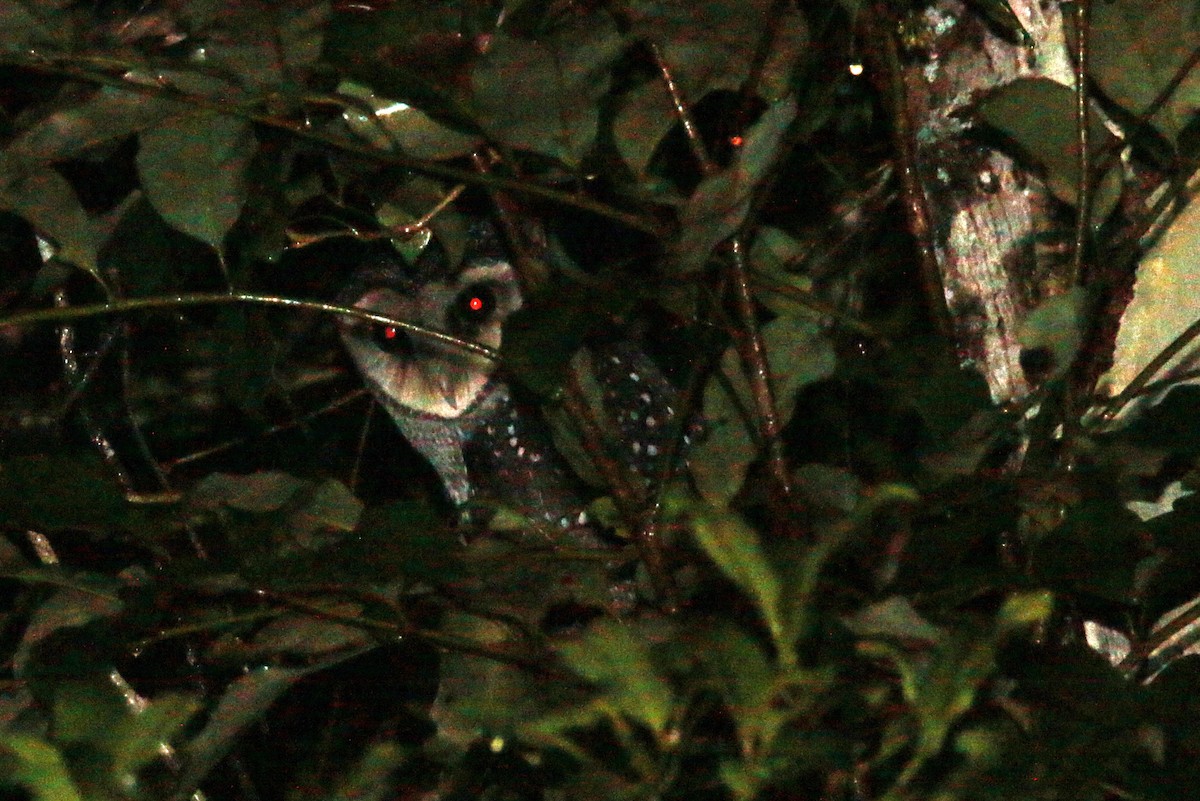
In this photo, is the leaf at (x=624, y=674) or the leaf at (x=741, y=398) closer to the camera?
the leaf at (x=624, y=674)

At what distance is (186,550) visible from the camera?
1.21 m

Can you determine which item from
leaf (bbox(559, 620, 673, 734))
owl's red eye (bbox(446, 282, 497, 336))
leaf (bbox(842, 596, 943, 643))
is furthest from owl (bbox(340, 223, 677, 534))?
leaf (bbox(559, 620, 673, 734))

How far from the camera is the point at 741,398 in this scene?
2.63 feet

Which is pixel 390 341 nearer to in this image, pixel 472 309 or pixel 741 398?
pixel 472 309

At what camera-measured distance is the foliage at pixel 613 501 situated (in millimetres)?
406

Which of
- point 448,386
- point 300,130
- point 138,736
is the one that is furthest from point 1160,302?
point 448,386

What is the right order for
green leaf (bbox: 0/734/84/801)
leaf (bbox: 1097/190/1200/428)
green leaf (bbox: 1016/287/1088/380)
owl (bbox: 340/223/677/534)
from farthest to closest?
owl (bbox: 340/223/677/534) → leaf (bbox: 1097/190/1200/428) → green leaf (bbox: 1016/287/1088/380) → green leaf (bbox: 0/734/84/801)

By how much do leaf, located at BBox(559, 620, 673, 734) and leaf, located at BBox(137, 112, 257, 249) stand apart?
39 centimetres

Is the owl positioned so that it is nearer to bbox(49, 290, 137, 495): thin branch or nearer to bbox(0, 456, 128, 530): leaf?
bbox(49, 290, 137, 495): thin branch

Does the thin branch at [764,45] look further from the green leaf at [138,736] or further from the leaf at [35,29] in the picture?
the green leaf at [138,736]

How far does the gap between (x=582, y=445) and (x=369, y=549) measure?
27 centimetres

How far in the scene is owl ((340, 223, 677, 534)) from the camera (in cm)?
144

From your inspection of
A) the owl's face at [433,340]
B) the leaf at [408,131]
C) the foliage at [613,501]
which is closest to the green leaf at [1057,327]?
the foliage at [613,501]

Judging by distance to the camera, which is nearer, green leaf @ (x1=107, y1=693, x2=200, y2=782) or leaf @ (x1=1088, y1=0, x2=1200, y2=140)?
green leaf @ (x1=107, y1=693, x2=200, y2=782)
